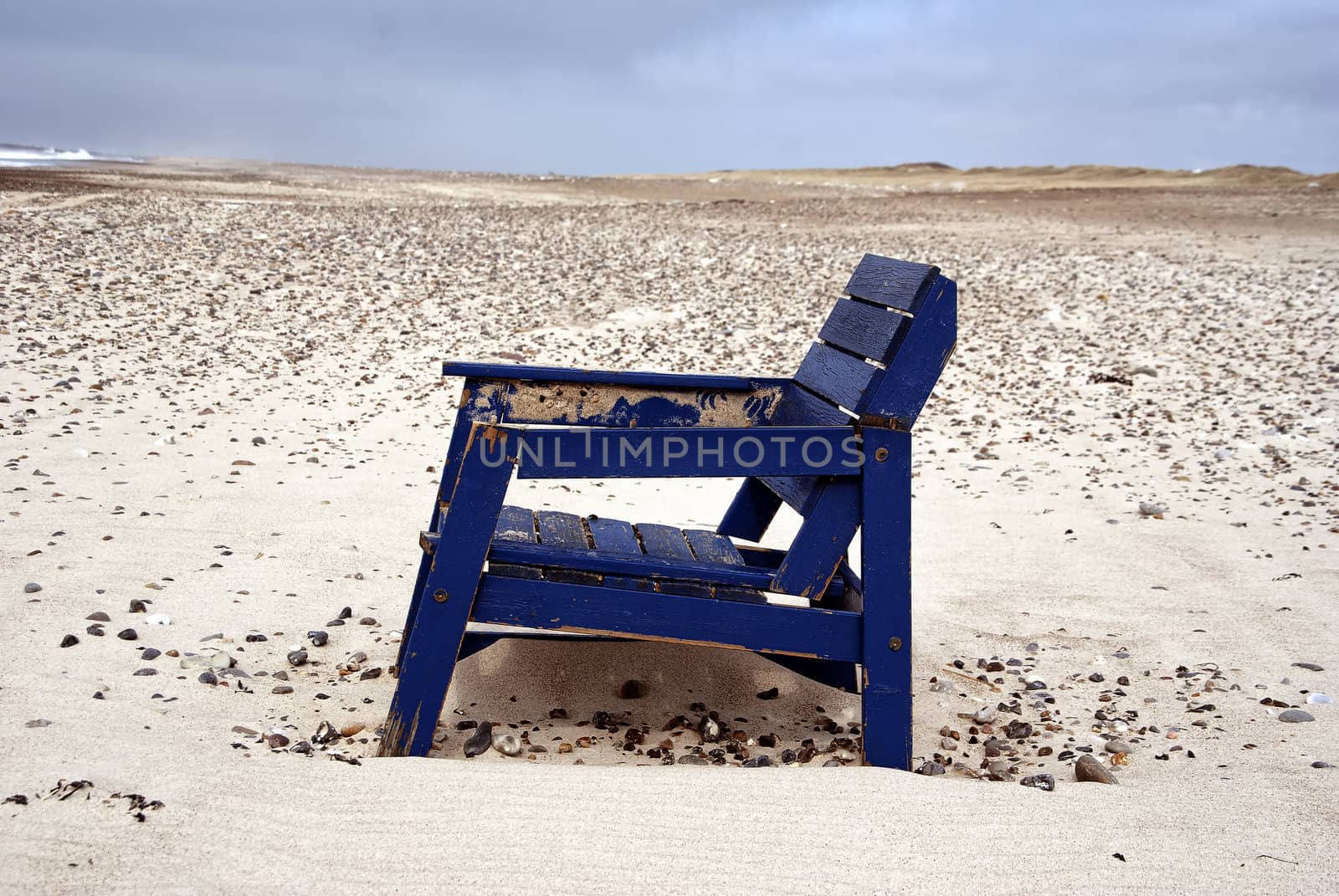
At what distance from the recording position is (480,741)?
3.21 meters

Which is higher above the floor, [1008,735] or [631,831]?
[631,831]

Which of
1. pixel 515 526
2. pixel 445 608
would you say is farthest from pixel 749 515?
pixel 445 608

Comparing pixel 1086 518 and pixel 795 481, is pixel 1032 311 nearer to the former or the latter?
pixel 1086 518

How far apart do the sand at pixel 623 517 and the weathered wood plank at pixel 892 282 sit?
4.16 feet

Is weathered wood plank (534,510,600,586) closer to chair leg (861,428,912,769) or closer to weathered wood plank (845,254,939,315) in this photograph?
chair leg (861,428,912,769)

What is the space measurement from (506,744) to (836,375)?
1426mm

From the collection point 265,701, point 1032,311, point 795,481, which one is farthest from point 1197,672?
point 1032,311

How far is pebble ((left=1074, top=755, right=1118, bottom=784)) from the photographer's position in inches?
120

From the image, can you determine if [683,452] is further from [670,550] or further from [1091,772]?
[1091,772]

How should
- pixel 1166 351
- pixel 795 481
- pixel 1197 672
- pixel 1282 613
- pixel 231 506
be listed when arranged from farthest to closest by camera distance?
pixel 1166 351
pixel 231 506
pixel 1282 613
pixel 1197 672
pixel 795 481

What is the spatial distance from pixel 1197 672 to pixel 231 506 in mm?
4279

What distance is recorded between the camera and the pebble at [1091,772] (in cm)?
306

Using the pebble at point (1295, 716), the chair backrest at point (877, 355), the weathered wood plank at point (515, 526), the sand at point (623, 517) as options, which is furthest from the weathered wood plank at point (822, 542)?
the pebble at point (1295, 716)

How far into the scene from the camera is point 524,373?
3.49 meters
